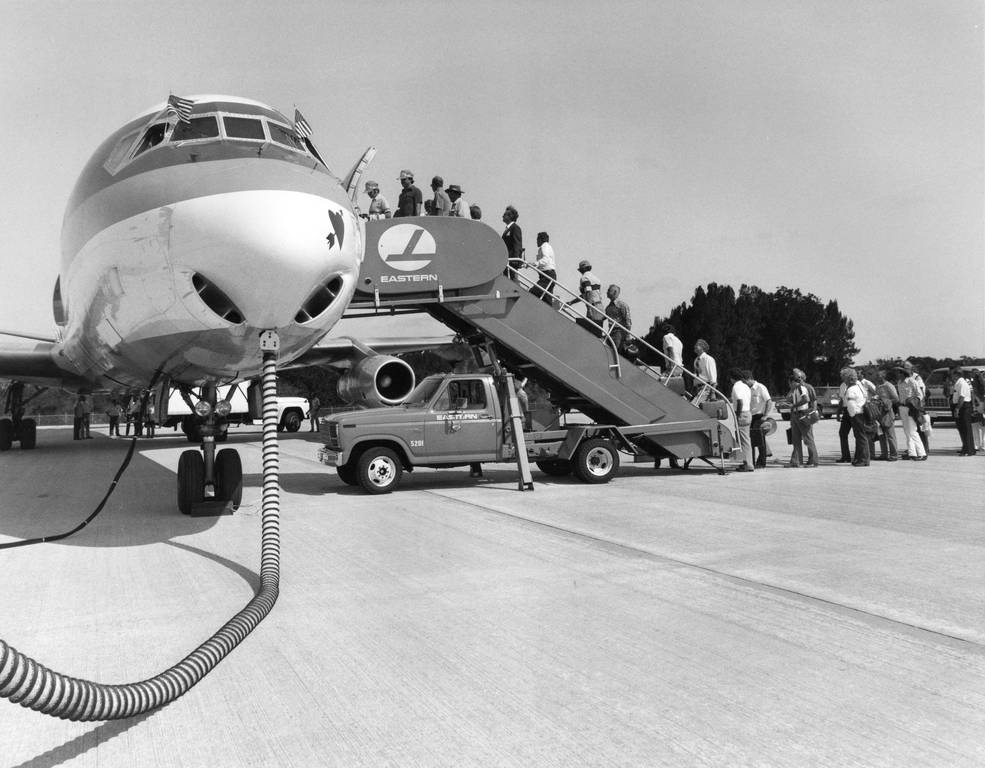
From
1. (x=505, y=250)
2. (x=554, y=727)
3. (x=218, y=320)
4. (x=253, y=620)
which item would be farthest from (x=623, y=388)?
(x=554, y=727)

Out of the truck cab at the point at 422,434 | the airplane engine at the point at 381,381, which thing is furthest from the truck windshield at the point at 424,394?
the airplane engine at the point at 381,381

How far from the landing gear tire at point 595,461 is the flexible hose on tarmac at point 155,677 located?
631 centimetres

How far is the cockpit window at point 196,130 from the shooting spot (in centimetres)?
573

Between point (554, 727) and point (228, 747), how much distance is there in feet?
3.90

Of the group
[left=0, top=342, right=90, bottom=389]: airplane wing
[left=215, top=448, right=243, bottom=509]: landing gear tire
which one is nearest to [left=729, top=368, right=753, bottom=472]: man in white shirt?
[left=215, top=448, right=243, bottom=509]: landing gear tire

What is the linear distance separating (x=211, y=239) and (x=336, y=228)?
0.81 meters

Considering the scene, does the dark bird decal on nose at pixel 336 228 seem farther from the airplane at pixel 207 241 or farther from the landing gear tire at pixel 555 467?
the landing gear tire at pixel 555 467

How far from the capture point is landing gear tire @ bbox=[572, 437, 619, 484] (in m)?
11.0

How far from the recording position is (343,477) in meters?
10.8

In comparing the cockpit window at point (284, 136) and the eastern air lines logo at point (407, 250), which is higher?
the eastern air lines logo at point (407, 250)

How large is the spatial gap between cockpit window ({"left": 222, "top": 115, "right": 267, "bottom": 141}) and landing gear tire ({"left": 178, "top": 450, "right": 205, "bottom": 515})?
3.56 meters

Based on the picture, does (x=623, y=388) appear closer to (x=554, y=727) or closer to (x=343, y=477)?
(x=343, y=477)

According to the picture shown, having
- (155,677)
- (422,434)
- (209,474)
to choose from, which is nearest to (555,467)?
(422,434)

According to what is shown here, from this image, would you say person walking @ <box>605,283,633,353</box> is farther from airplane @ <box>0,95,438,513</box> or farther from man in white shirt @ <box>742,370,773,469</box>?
airplane @ <box>0,95,438,513</box>
